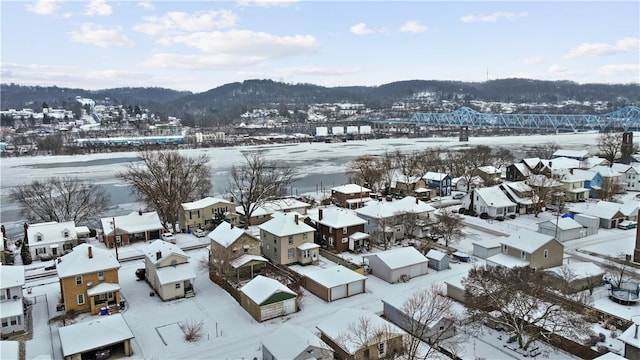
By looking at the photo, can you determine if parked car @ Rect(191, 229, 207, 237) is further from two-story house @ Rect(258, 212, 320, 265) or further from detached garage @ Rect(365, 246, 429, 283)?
detached garage @ Rect(365, 246, 429, 283)

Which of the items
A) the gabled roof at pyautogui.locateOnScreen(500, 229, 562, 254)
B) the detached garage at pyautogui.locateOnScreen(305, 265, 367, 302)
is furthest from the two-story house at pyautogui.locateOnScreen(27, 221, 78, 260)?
the gabled roof at pyautogui.locateOnScreen(500, 229, 562, 254)

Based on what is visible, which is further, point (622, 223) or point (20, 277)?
point (622, 223)

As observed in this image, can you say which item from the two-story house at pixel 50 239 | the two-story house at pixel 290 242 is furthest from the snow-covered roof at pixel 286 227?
the two-story house at pixel 50 239

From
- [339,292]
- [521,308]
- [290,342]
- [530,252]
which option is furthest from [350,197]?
[290,342]

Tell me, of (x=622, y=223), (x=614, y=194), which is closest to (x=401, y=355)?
(x=622, y=223)

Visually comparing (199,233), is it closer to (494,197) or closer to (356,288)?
(356,288)

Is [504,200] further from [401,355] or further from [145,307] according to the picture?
[145,307]
